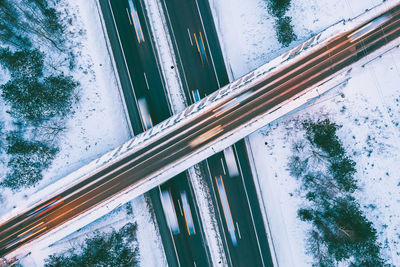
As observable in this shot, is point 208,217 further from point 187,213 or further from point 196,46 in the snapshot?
point 196,46

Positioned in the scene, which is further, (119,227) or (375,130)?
(119,227)

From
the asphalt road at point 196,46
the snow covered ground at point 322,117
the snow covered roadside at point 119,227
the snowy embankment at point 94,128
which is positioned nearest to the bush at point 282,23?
the snow covered ground at point 322,117

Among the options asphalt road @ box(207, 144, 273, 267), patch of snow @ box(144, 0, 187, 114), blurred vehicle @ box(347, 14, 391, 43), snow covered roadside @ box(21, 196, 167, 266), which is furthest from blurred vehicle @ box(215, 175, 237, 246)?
blurred vehicle @ box(347, 14, 391, 43)

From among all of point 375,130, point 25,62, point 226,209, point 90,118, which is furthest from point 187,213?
point 25,62

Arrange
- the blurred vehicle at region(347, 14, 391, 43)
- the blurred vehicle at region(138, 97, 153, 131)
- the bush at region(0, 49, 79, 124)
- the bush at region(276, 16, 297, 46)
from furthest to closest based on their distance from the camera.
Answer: the blurred vehicle at region(138, 97, 153, 131)
the bush at region(0, 49, 79, 124)
the bush at region(276, 16, 297, 46)
the blurred vehicle at region(347, 14, 391, 43)

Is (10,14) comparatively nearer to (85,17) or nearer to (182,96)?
(85,17)

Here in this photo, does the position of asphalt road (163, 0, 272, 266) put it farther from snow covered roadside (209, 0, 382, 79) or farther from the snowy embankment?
the snowy embankment
